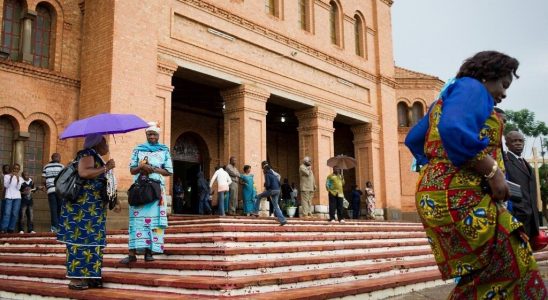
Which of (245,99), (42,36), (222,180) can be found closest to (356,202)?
(245,99)

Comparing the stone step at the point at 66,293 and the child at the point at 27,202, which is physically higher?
the child at the point at 27,202

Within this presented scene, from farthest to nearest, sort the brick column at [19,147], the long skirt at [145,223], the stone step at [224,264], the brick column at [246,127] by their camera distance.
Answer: the brick column at [246,127]
the brick column at [19,147]
the long skirt at [145,223]
the stone step at [224,264]

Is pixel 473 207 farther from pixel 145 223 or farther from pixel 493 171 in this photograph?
pixel 145 223

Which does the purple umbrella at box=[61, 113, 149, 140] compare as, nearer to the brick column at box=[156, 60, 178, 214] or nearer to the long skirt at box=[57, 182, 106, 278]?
the long skirt at box=[57, 182, 106, 278]

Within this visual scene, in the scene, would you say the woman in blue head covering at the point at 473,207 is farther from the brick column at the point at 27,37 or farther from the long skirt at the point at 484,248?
the brick column at the point at 27,37

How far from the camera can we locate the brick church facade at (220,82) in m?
13.4

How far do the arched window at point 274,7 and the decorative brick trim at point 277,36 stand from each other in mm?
936

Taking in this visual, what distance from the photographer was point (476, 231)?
271 centimetres

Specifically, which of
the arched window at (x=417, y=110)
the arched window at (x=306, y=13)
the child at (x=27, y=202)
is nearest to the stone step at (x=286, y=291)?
the child at (x=27, y=202)

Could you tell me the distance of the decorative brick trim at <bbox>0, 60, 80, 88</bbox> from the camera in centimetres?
1291

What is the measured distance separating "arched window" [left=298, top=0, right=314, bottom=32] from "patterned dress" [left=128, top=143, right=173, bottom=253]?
553 inches

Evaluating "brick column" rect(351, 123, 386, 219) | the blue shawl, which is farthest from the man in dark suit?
"brick column" rect(351, 123, 386, 219)

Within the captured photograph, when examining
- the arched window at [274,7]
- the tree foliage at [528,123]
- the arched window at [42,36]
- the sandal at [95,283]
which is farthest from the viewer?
the tree foliage at [528,123]

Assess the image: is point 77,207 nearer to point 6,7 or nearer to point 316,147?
point 6,7
